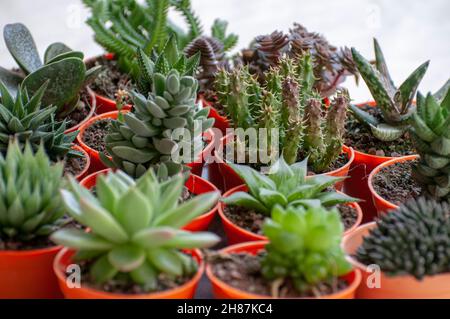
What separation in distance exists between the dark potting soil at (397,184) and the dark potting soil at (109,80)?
92 centimetres

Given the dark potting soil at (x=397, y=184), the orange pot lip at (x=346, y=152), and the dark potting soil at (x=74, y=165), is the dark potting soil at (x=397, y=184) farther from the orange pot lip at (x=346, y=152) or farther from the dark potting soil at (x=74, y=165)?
the dark potting soil at (x=74, y=165)

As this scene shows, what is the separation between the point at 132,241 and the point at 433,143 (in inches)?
30.2

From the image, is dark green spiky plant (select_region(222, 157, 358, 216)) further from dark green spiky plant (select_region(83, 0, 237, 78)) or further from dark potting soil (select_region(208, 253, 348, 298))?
dark green spiky plant (select_region(83, 0, 237, 78))

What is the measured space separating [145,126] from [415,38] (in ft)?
6.39

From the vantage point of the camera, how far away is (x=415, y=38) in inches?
116

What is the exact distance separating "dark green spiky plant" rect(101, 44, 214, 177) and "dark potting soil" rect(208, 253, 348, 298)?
29cm

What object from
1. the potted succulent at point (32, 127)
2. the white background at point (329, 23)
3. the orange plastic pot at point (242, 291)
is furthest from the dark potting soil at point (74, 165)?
the white background at point (329, 23)

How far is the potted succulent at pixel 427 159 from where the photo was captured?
1465 millimetres

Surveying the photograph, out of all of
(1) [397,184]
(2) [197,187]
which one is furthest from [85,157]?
(1) [397,184]

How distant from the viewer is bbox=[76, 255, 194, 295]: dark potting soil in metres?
1.14

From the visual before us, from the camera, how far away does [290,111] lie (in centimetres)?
167

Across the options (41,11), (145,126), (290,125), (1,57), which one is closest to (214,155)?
(290,125)

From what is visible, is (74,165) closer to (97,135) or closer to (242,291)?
(97,135)
